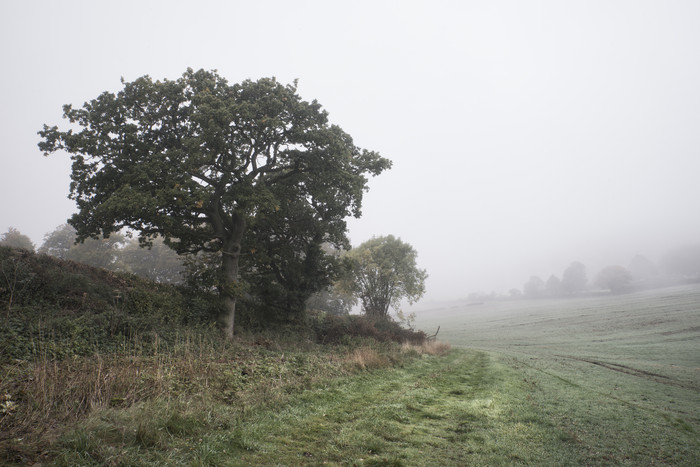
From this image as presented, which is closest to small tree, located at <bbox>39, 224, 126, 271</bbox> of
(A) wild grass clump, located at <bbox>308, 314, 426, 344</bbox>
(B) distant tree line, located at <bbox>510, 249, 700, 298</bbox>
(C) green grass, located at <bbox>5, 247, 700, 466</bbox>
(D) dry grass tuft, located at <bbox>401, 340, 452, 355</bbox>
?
(A) wild grass clump, located at <bbox>308, 314, 426, 344</bbox>

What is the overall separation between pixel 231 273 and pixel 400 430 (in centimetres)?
1550

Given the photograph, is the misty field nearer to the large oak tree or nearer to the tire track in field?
the tire track in field

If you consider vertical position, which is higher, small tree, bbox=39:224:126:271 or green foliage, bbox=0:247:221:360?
small tree, bbox=39:224:126:271

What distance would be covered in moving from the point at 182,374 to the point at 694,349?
1317 inches

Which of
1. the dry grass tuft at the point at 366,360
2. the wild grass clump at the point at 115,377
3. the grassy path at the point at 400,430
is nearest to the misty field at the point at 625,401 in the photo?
the grassy path at the point at 400,430

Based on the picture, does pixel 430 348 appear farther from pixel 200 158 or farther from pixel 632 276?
pixel 632 276

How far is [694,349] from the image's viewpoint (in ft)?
73.6

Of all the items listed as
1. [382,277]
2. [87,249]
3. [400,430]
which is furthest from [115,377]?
[87,249]

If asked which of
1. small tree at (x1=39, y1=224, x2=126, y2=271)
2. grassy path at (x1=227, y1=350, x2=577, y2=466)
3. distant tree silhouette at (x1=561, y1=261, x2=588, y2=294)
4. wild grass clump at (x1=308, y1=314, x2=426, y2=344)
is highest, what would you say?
small tree at (x1=39, y1=224, x2=126, y2=271)

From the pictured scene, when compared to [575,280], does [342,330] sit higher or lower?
higher

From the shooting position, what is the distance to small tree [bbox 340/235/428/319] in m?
40.5

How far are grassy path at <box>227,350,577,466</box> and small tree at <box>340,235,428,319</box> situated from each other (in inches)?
1152

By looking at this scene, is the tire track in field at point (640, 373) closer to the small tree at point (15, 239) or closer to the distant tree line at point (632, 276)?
the small tree at point (15, 239)

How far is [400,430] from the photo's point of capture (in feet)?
23.0
